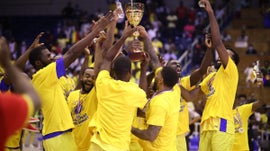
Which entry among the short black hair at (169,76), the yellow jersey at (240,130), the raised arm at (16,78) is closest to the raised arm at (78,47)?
the short black hair at (169,76)

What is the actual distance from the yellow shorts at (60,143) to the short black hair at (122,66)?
1.01 m

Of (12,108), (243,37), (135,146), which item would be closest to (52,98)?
(135,146)

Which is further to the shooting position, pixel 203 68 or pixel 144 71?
pixel 203 68

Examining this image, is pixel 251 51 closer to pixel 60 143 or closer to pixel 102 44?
pixel 102 44

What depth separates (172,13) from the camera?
21750mm

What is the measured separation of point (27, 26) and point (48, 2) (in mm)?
1562

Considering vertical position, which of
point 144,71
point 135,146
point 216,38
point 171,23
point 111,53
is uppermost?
point 111,53

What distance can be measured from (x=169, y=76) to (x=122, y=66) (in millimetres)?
666

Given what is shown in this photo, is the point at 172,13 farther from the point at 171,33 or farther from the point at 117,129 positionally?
the point at 117,129

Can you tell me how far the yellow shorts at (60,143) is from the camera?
655 centimetres

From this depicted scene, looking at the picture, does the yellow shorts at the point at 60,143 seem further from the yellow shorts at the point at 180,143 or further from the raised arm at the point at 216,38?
the raised arm at the point at 216,38

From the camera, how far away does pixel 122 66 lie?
19.9 feet

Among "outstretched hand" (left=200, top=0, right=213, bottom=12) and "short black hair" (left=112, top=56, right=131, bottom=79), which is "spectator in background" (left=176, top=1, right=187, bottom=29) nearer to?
"outstretched hand" (left=200, top=0, right=213, bottom=12)

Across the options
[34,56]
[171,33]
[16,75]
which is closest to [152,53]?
[34,56]
